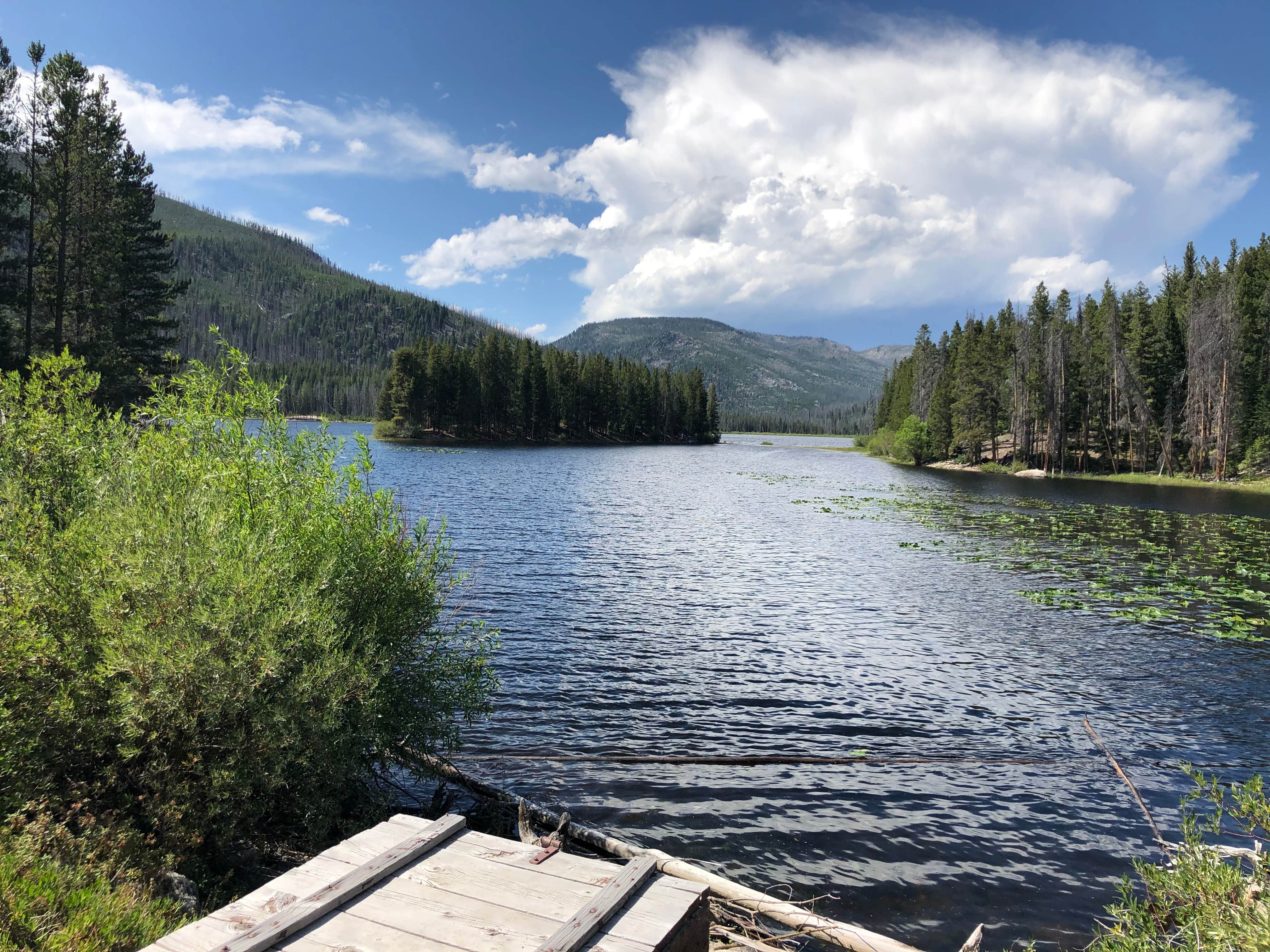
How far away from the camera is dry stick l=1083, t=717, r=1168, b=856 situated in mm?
9828

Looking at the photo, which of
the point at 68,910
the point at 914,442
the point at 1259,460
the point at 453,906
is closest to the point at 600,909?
the point at 453,906

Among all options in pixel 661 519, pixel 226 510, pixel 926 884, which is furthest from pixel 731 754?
pixel 661 519

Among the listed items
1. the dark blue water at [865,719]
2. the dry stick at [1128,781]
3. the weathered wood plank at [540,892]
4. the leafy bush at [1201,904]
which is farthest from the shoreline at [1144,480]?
the weathered wood plank at [540,892]

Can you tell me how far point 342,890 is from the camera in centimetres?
511

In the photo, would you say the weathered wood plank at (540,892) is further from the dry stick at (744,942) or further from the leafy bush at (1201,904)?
the leafy bush at (1201,904)

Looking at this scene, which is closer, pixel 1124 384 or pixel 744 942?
pixel 744 942

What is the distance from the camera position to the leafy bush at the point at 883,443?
13162 centimetres

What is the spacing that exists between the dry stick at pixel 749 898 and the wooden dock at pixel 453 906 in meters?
0.81

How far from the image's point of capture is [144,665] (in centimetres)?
735

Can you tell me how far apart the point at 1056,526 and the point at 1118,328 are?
57.8 m

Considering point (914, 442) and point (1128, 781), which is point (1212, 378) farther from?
point (1128, 781)

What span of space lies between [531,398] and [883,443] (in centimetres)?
7244

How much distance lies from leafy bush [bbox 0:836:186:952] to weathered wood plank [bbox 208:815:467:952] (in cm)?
182

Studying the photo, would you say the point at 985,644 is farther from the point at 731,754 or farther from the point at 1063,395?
the point at 1063,395
